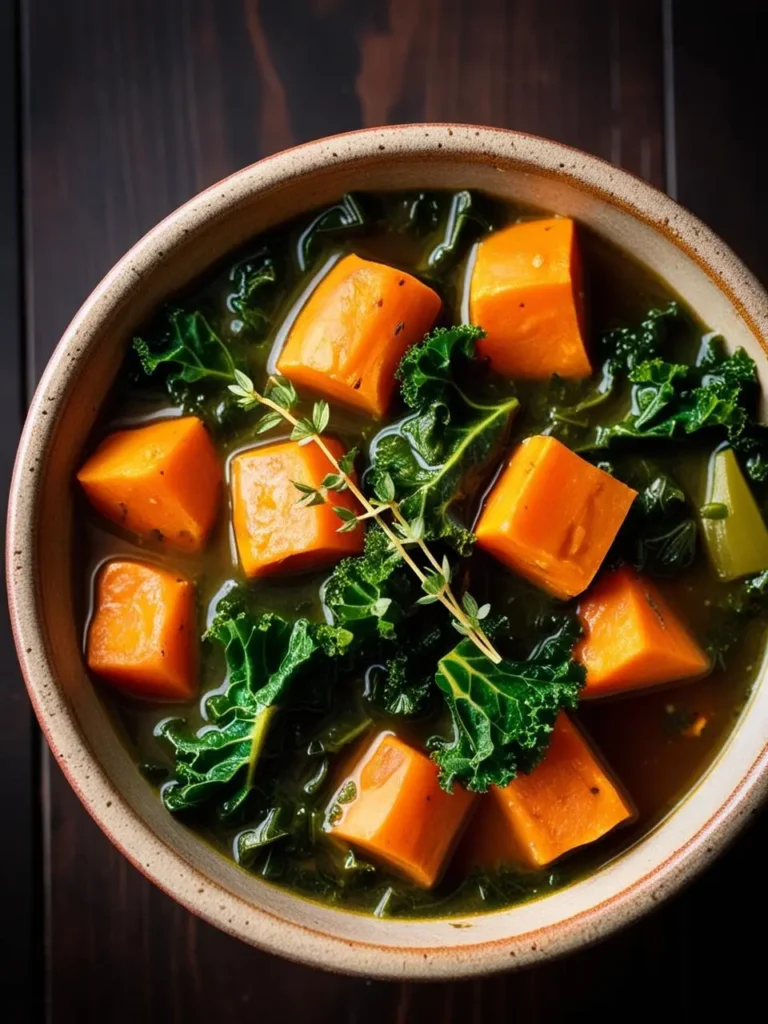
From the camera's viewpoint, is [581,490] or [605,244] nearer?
[581,490]

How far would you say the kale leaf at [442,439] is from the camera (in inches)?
87.7

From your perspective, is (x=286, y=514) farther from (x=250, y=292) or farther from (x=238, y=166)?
(x=238, y=166)

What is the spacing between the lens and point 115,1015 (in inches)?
108

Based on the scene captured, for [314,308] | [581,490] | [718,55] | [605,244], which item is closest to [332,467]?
[314,308]

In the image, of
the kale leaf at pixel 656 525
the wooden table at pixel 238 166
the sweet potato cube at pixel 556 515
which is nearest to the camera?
the sweet potato cube at pixel 556 515

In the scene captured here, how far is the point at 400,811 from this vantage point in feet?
7.45

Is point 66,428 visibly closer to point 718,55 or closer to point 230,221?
point 230,221

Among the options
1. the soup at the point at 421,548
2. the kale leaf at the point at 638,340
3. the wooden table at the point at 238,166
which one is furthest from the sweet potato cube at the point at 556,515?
the wooden table at the point at 238,166

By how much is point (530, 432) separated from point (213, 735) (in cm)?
93

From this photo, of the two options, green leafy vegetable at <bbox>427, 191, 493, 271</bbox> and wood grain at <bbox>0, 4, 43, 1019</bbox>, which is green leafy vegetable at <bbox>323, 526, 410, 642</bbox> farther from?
wood grain at <bbox>0, 4, 43, 1019</bbox>

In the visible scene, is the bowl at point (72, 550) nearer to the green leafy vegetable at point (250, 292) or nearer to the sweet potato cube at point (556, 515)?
the green leafy vegetable at point (250, 292)

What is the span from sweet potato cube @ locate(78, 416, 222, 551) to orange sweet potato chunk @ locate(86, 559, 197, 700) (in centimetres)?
10

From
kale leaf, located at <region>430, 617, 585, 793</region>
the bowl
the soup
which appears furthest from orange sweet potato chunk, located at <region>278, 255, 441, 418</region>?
kale leaf, located at <region>430, 617, 585, 793</region>

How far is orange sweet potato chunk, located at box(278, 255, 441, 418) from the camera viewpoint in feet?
7.41
